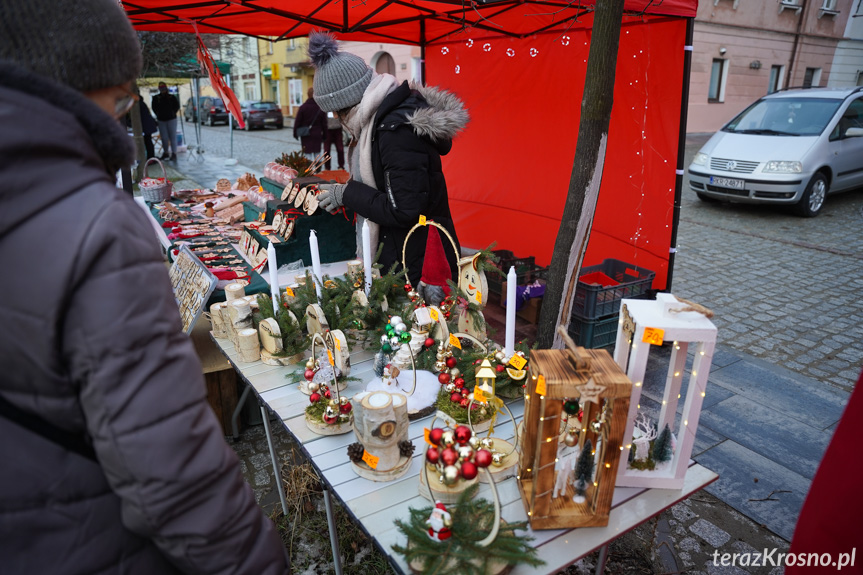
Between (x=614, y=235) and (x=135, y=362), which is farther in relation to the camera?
(x=614, y=235)

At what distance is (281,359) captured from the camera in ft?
6.94

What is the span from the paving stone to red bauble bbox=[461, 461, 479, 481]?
168cm

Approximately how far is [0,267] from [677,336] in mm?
1318

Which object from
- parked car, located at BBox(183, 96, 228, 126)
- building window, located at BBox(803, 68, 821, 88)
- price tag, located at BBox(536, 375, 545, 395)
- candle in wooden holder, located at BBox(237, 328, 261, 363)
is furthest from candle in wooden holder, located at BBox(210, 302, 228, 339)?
parked car, located at BBox(183, 96, 228, 126)

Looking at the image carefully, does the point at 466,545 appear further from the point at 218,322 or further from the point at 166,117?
the point at 166,117

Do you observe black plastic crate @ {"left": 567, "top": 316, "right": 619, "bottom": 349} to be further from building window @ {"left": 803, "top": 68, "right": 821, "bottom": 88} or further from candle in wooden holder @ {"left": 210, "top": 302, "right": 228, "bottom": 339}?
building window @ {"left": 803, "top": 68, "right": 821, "bottom": 88}

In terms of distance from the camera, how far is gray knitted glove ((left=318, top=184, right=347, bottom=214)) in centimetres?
310

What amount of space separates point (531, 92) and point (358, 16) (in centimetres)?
172

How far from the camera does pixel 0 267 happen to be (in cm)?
74

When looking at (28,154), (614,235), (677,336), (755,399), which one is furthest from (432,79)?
(28,154)

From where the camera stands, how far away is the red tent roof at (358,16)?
3.94 meters

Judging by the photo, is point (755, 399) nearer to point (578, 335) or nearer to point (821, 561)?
point (578, 335)

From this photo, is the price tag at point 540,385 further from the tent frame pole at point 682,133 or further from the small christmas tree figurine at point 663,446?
the tent frame pole at point 682,133

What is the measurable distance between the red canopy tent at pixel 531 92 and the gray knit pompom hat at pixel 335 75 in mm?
1133
